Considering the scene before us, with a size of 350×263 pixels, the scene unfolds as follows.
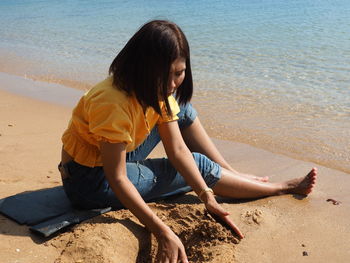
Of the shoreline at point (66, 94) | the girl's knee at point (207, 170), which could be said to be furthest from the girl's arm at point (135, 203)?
the shoreline at point (66, 94)

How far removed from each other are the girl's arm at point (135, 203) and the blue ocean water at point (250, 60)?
0.80 m

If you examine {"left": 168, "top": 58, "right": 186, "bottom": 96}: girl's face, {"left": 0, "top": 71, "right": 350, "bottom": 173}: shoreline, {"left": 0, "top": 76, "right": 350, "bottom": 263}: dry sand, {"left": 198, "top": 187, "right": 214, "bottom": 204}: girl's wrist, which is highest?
{"left": 168, "top": 58, "right": 186, "bottom": 96}: girl's face

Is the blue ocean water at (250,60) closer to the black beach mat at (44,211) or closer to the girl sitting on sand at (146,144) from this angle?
the girl sitting on sand at (146,144)

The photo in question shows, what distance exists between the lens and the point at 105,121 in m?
2.20

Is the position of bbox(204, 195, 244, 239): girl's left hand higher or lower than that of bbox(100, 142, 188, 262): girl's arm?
lower

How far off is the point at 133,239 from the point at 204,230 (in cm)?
38

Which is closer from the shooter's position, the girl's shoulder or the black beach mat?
the girl's shoulder

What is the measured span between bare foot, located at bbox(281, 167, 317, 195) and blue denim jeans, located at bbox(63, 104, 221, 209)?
504mm

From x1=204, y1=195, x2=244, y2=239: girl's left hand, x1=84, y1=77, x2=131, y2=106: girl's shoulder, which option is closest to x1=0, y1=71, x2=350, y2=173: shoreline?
x1=204, y1=195, x2=244, y2=239: girl's left hand

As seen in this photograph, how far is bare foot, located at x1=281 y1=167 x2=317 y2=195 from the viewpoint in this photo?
300 cm

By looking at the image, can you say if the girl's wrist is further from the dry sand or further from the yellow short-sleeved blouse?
the yellow short-sleeved blouse

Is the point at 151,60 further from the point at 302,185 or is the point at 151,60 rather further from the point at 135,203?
the point at 302,185

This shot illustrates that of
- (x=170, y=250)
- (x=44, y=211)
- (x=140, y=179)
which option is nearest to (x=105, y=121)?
(x=140, y=179)

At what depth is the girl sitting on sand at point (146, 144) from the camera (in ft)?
7.13
